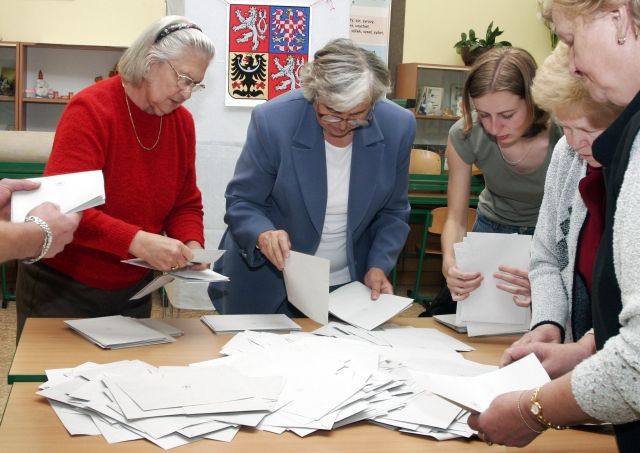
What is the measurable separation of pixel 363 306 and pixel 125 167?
865 mm

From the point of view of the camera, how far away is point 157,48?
7.49ft

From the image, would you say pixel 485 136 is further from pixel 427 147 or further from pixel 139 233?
pixel 427 147

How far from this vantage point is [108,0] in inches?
269

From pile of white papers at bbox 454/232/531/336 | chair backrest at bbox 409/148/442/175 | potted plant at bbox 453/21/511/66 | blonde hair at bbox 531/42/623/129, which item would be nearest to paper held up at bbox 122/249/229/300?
pile of white papers at bbox 454/232/531/336

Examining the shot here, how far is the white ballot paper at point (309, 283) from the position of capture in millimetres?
2072

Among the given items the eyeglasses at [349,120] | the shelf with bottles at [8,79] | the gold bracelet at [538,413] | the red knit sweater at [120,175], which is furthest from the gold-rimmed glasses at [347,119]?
the shelf with bottles at [8,79]

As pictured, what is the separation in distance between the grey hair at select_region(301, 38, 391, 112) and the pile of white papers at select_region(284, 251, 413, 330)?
498 millimetres

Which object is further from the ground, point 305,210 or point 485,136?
point 485,136

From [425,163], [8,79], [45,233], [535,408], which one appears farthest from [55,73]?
[535,408]

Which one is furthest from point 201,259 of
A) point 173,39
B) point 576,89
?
point 576,89

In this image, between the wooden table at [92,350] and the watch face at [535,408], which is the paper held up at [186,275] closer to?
the wooden table at [92,350]

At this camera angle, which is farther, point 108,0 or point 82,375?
point 108,0

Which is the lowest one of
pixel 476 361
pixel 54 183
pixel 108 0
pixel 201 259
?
pixel 476 361

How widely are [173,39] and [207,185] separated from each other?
1732 millimetres
